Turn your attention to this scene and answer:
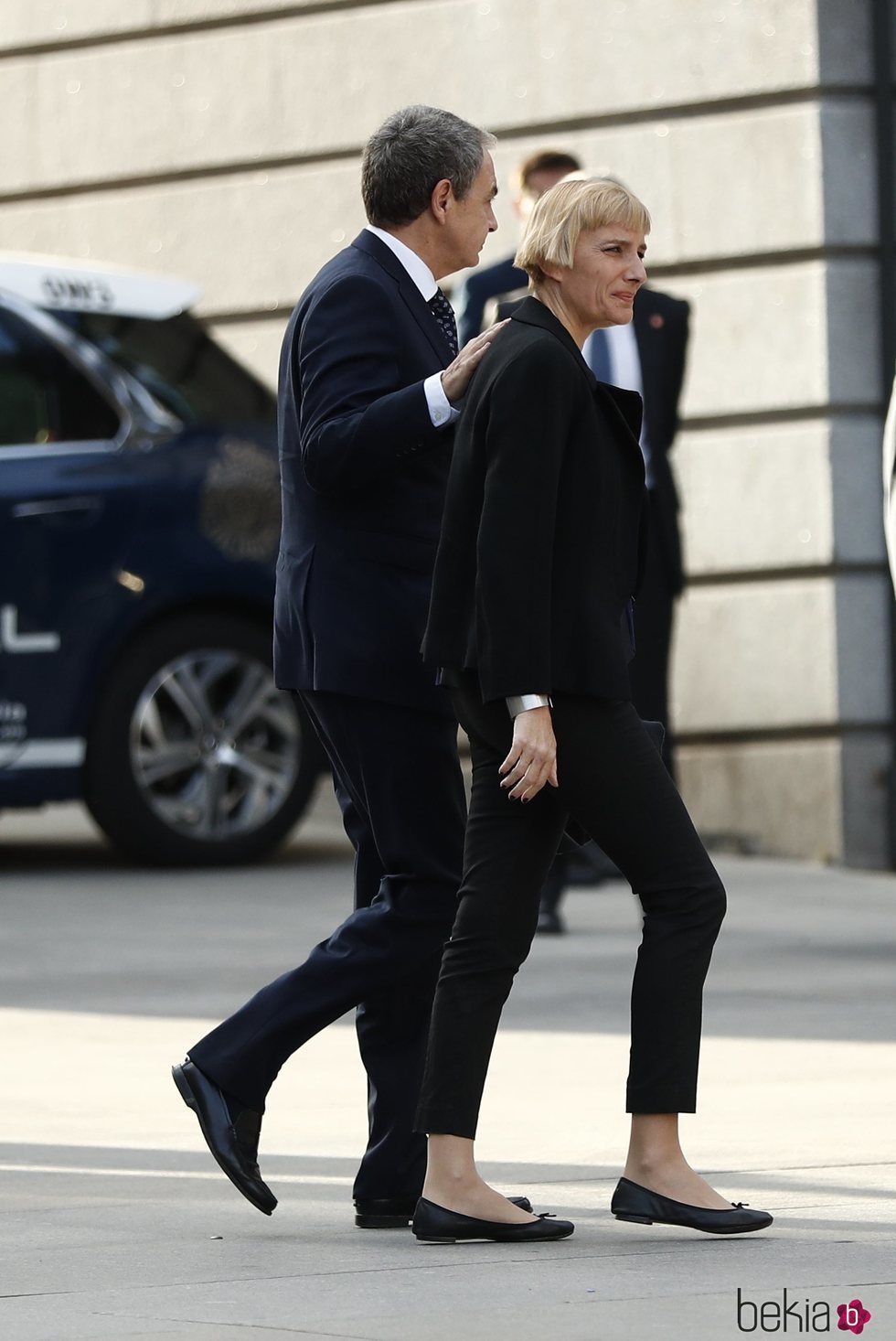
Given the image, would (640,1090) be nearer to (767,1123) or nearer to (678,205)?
(767,1123)

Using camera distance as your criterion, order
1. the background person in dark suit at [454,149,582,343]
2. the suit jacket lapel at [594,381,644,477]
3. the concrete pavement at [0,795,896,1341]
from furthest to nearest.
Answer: the background person in dark suit at [454,149,582,343] → the suit jacket lapel at [594,381,644,477] → the concrete pavement at [0,795,896,1341]

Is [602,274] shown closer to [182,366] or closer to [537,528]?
[537,528]

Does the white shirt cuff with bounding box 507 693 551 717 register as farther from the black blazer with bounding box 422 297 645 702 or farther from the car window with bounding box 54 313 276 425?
the car window with bounding box 54 313 276 425

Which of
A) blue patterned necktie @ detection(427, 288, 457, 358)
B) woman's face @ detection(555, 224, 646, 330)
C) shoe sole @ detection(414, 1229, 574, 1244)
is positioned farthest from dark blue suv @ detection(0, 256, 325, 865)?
shoe sole @ detection(414, 1229, 574, 1244)

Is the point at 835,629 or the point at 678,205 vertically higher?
the point at 678,205

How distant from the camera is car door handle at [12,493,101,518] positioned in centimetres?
960

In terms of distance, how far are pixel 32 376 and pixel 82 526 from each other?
0.51 meters

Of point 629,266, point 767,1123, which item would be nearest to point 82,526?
point 767,1123

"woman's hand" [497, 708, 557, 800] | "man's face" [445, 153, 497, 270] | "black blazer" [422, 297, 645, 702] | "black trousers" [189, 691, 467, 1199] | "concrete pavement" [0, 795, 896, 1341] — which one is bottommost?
"concrete pavement" [0, 795, 896, 1341]

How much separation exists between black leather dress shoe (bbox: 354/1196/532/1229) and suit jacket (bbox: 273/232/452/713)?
79cm

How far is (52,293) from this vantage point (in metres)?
9.82

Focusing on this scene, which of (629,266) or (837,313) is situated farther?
(837,313)

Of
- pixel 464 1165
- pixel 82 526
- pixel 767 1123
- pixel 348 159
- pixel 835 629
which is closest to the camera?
pixel 464 1165

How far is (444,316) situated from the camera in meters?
5.02
